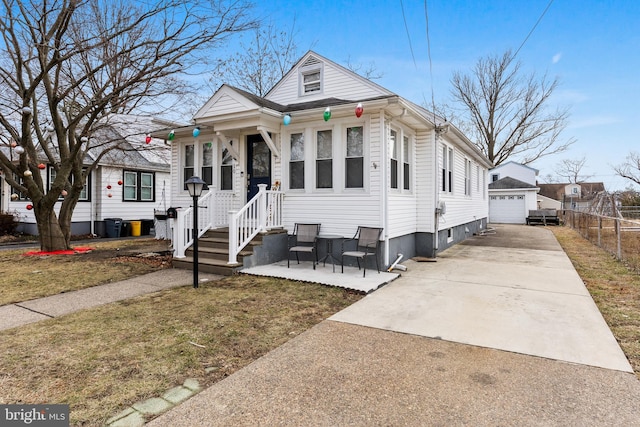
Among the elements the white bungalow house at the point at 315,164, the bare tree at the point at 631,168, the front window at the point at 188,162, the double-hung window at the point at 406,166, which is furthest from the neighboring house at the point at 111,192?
the bare tree at the point at 631,168

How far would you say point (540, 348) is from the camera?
3.49 metres

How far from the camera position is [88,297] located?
17.3 feet

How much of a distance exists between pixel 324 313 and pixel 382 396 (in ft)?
6.75

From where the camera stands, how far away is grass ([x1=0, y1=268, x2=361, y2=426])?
262 cm

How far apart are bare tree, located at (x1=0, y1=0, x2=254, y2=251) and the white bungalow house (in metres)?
1.75

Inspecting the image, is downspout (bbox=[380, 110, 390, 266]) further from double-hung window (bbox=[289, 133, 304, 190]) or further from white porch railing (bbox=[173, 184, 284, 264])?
white porch railing (bbox=[173, 184, 284, 264])

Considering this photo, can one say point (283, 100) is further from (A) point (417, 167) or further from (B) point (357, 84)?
(A) point (417, 167)

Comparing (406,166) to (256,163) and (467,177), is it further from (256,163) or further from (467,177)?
(467,177)

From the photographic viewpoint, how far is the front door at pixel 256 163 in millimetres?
8781

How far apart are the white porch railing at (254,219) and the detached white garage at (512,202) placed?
22641 millimetres

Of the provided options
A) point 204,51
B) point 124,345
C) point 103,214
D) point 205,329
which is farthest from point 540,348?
point 103,214

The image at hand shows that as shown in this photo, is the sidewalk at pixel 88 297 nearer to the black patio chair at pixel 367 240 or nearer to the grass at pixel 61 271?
the grass at pixel 61 271

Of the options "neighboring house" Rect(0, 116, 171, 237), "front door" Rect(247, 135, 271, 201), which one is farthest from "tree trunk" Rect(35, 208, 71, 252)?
"front door" Rect(247, 135, 271, 201)

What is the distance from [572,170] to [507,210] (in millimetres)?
35151
